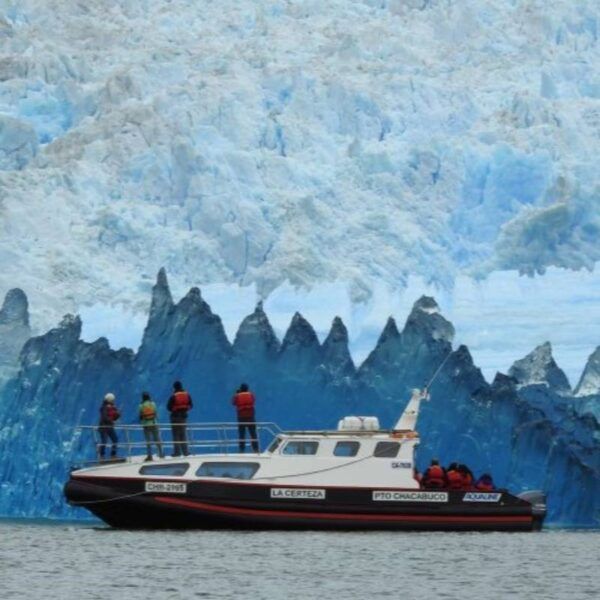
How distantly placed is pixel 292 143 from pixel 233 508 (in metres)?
13.2

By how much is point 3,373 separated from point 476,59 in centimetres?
1282

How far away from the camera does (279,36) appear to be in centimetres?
4478

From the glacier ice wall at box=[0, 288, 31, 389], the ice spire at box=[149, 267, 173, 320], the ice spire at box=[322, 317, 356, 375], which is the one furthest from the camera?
the glacier ice wall at box=[0, 288, 31, 389]

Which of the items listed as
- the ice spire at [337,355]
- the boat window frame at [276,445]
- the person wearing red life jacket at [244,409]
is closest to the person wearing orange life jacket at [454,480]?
the boat window frame at [276,445]

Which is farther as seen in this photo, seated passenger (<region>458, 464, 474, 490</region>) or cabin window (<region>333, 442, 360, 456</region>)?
seated passenger (<region>458, 464, 474, 490</region>)

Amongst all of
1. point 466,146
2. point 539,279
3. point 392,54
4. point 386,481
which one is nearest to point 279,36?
point 392,54

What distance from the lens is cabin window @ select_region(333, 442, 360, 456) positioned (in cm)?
3011

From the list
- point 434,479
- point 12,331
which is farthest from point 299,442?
point 12,331

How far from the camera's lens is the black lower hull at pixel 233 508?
2984 cm

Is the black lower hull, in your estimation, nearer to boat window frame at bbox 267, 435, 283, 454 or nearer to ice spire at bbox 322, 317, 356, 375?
boat window frame at bbox 267, 435, 283, 454

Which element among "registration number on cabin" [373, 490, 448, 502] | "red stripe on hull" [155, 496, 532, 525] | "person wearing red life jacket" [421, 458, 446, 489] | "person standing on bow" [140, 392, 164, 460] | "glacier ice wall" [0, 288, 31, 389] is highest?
"glacier ice wall" [0, 288, 31, 389]

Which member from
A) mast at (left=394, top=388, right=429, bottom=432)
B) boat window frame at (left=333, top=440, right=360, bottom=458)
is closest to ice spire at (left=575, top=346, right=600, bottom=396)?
mast at (left=394, top=388, right=429, bottom=432)

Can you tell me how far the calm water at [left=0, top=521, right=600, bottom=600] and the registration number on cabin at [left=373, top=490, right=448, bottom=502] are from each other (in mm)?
502

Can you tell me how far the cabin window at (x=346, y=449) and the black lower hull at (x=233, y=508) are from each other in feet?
1.67
